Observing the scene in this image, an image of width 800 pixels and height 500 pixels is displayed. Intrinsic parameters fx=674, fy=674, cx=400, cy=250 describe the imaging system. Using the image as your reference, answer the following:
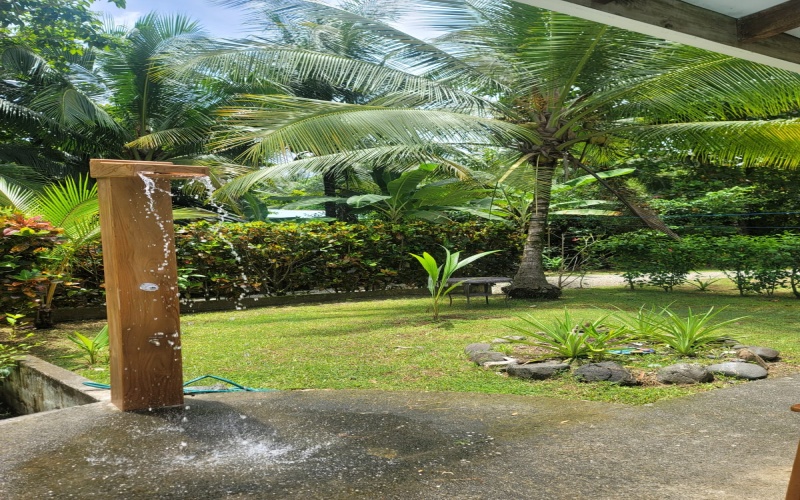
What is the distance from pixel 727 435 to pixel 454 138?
20.7 ft

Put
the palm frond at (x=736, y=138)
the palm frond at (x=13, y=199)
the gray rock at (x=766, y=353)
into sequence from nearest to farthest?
the gray rock at (x=766, y=353) → the palm frond at (x=13, y=199) → the palm frond at (x=736, y=138)

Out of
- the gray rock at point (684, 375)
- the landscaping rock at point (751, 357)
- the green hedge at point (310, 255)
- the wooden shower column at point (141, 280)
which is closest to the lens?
the wooden shower column at point (141, 280)

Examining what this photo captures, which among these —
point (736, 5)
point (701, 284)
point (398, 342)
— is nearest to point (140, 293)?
point (398, 342)

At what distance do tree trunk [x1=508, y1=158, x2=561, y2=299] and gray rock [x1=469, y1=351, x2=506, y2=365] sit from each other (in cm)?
519

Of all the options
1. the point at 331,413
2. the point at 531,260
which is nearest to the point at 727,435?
the point at 331,413

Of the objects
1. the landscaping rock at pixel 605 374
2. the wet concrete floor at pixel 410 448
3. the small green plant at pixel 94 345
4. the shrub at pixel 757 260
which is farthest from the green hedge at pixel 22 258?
the shrub at pixel 757 260

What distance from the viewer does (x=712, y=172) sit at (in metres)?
18.0

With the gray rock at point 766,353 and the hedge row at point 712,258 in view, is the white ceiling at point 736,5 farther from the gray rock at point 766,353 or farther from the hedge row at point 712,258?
the hedge row at point 712,258

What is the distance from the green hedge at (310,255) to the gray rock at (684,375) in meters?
6.27

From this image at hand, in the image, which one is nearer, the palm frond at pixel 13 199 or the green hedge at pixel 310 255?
the palm frond at pixel 13 199

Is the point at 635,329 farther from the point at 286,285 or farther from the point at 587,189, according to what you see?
the point at 587,189

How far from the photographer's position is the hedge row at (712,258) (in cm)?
1030

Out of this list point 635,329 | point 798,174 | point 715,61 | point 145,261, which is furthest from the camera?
point 798,174

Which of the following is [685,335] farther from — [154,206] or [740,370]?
[154,206]
